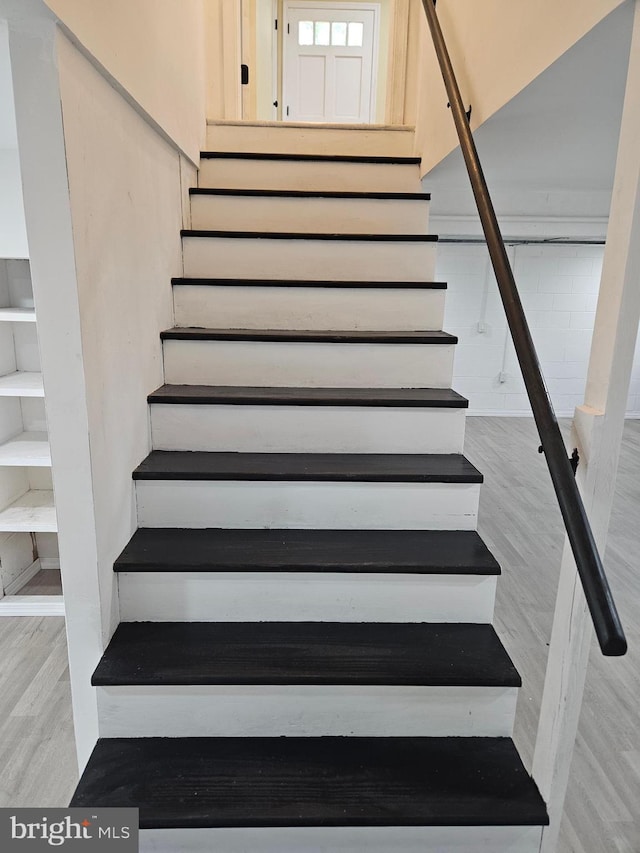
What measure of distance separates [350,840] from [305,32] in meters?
6.13

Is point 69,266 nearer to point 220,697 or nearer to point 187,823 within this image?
point 220,697

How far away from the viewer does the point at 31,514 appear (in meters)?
2.52

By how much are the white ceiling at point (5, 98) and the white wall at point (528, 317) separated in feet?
15.2

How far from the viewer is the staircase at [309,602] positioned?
1112 mm

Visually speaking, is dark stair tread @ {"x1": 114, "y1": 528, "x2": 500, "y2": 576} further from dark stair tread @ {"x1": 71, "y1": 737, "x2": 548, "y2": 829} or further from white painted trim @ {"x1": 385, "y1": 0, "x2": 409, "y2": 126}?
white painted trim @ {"x1": 385, "y1": 0, "x2": 409, "y2": 126}

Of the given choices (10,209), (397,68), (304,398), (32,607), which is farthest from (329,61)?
(32,607)

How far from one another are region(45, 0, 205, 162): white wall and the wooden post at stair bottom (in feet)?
3.38

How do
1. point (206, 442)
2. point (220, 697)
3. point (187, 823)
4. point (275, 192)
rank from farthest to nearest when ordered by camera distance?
point (275, 192), point (206, 442), point (220, 697), point (187, 823)

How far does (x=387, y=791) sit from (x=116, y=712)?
0.63m

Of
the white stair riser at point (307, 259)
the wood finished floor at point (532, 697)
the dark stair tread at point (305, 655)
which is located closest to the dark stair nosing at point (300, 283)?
the white stair riser at point (307, 259)

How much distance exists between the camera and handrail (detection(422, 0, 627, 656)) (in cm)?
81

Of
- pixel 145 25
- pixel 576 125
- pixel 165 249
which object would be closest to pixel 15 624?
pixel 165 249

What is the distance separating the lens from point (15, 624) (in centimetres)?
241

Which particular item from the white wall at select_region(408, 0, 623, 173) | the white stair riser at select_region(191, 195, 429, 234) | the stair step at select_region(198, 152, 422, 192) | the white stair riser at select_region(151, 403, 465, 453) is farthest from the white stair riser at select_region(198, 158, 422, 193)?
the white stair riser at select_region(151, 403, 465, 453)
